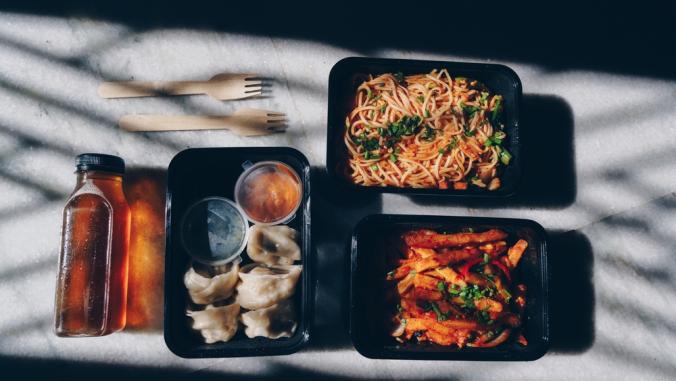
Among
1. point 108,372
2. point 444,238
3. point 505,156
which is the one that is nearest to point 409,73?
point 505,156

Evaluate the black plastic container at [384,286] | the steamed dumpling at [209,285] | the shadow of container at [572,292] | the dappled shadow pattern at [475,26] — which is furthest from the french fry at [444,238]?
the dappled shadow pattern at [475,26]

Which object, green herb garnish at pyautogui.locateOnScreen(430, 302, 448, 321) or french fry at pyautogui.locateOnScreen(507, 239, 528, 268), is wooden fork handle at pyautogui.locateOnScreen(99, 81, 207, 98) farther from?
french fry at pyautogui.locateOnScreen(507, 239, 528, 268)

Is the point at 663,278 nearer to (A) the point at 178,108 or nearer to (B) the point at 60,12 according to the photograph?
(A) the point at 178,108

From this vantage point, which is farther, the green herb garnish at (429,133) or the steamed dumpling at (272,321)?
the green herb garnish at (429,133)

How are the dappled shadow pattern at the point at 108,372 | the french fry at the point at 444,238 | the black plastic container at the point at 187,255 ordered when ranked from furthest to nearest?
the dappled shadow pattern at the point at 108,372 < the french fry at the point at 444,238 < the black plastic container at the point at 187,255

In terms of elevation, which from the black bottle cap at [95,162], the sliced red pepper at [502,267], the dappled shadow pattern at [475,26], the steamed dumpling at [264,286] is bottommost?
the steamed dumpling at [264,286]

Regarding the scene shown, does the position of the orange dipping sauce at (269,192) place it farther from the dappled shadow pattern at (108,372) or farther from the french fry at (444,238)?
the dappled shadow pattern at (108,372)

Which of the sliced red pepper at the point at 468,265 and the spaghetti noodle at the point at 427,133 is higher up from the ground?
the spaghetti noodle at the point at 427,133
